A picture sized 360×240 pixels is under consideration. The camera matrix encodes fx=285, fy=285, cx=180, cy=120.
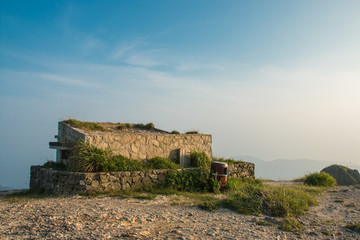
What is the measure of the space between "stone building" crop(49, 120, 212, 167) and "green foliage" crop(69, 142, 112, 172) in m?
0.73

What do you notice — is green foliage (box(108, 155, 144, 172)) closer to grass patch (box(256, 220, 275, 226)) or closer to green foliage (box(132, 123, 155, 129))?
green foliage (box(132, 123, 155, 129))

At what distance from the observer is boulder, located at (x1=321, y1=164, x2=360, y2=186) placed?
Answer: 19.7 metres

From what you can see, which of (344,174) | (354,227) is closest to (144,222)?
(354,227)

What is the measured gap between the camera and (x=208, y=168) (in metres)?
13.2

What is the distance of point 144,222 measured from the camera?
22.8ft

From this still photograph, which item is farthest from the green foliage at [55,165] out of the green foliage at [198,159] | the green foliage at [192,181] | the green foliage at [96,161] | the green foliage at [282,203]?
the green foliage at [282,203]

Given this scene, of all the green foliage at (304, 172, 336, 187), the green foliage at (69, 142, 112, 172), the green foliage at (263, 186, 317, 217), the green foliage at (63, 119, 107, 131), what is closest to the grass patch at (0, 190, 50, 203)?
the green foliage at (69, 142, 112, 172)

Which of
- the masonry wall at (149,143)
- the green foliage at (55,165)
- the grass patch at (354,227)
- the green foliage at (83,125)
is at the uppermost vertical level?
the green foliage at (83,125)

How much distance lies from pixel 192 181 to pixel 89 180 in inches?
167

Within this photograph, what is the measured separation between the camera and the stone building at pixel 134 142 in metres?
12.8

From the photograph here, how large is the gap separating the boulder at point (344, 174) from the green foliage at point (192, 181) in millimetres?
12376

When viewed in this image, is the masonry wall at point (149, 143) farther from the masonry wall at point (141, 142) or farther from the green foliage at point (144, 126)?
the green foliage at point (144, 126)

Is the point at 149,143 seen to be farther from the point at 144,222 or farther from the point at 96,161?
the point at 144,222

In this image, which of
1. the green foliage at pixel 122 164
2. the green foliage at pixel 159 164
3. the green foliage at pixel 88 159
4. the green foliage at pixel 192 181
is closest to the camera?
the green foliage at pixel 88 159
